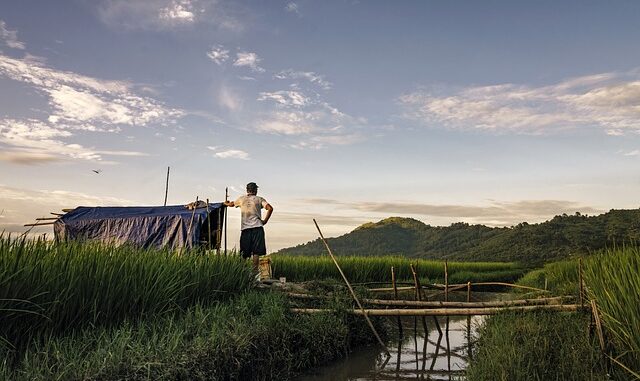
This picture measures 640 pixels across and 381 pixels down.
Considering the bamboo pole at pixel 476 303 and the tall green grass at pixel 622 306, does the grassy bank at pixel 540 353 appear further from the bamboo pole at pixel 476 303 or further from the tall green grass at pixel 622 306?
the bamboo pole at pixel 476 303

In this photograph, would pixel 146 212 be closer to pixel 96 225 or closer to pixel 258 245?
pixel 96 225

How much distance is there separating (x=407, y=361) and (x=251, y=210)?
12.4ft

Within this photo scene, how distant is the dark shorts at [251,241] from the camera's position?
9.69 m

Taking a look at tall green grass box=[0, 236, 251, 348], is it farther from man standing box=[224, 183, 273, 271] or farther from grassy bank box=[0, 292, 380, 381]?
man standing box=[224, 183, 273, 271]

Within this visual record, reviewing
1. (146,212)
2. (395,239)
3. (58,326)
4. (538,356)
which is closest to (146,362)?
(58,326)

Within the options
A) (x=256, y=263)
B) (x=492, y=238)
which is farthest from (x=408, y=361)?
(x=492, y=238)

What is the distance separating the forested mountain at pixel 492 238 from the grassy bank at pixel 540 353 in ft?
38.5

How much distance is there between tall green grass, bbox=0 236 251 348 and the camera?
5000mm

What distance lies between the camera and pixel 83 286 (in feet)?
18.7

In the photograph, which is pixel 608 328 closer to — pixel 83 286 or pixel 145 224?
pixel 83 286

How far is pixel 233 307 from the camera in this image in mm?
7348

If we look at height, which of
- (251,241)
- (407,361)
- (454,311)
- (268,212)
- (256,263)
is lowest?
(407,361)

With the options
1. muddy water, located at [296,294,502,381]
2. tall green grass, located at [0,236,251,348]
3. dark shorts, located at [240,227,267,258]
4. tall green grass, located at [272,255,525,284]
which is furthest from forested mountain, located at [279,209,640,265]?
tall green grass, located at [0,236,251,348]

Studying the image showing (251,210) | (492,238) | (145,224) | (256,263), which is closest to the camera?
(251,210)
